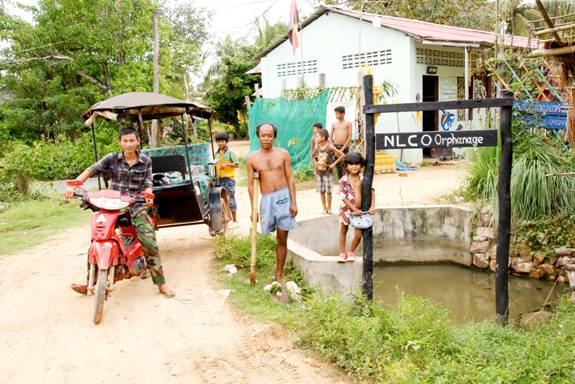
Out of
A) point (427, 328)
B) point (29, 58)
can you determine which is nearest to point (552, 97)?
point (427, 328)

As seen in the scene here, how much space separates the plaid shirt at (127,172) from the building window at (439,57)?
1141 cm

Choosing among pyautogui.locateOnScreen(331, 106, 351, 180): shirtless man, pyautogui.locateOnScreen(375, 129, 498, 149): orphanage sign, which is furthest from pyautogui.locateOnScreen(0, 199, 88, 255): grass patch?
pyautogui.locateOnScreen(375, 129, 498, 149): orphanage sign

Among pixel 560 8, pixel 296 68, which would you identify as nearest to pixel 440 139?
pixel 560 8

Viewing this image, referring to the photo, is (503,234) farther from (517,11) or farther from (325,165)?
(517,11)

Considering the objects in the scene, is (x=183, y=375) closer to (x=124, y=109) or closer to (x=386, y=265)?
(x=124, y=109)

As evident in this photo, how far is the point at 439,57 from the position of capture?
622 inches

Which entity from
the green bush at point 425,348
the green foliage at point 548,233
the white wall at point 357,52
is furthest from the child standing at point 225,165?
the white wall at point 357,52

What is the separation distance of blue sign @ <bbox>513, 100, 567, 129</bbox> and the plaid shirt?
19.5 ft

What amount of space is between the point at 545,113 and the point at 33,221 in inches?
377

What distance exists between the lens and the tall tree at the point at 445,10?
81.6 ft

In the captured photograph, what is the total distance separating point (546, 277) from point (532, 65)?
12.5ft

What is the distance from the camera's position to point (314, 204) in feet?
34.2

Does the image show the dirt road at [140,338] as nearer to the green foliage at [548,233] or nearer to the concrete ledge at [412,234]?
the concrete ledge at [412,234]

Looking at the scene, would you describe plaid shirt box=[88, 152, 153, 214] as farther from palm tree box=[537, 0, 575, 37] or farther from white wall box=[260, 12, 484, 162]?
white wall box=[260, 12, 484, 162]
